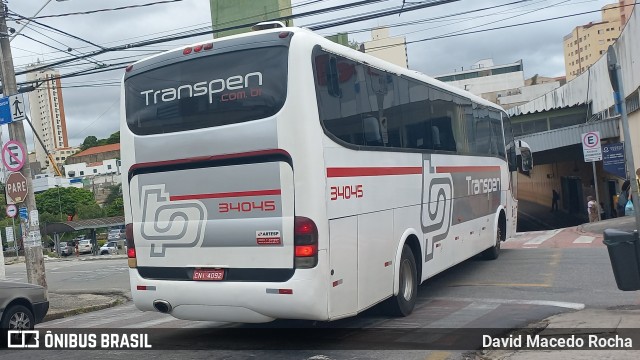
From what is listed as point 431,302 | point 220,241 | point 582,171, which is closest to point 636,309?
point 431,302

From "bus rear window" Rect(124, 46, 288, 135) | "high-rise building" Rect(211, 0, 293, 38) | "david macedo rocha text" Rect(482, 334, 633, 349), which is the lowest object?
"david macedo rocha text" Rect(482, 334, 633, 349)

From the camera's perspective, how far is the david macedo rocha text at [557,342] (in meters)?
7.00

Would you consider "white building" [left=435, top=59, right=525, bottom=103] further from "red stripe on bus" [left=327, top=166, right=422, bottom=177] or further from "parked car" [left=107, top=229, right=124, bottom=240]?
"red stripe on bus" [left=327, top=166, right=422, bottom=177]

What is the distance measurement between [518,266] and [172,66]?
9.29 metres

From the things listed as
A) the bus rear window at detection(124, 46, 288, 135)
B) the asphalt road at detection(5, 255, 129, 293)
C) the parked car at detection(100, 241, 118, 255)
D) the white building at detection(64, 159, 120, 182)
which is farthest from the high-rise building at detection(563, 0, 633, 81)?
the bus rear window at detection(124, 46, 288, 135)

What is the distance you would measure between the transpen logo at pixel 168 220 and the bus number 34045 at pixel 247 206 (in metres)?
0.29

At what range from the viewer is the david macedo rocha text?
23.0 feet

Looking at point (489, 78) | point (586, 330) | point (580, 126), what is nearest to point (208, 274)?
point (586, 330)

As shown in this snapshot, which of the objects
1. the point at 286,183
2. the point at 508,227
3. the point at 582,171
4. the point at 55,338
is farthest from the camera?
the point at 582,171

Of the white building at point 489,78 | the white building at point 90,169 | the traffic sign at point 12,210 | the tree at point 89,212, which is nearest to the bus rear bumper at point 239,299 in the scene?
the traffic sign at point 12,210

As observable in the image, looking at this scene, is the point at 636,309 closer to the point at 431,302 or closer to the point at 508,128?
the point at 431,302

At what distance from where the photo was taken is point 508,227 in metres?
16.1

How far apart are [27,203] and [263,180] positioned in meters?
9.40

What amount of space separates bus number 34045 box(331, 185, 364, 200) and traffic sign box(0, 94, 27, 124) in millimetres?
9543
